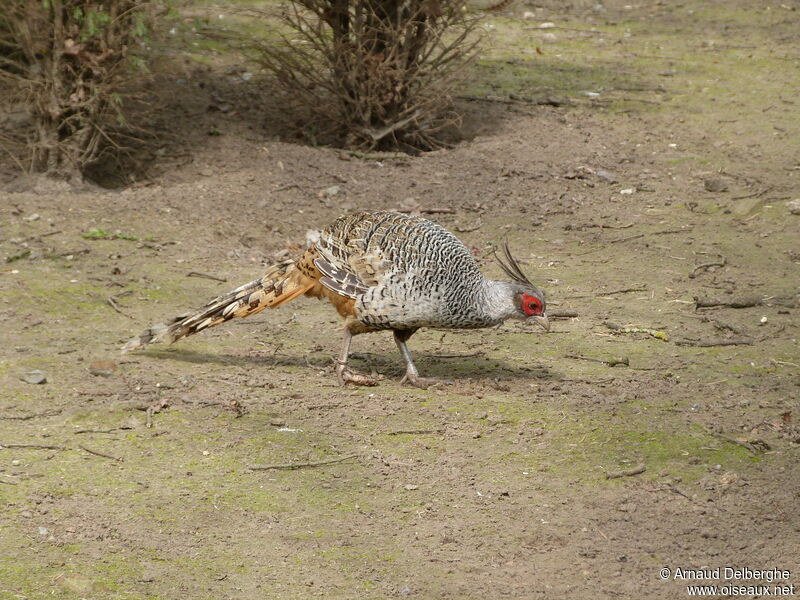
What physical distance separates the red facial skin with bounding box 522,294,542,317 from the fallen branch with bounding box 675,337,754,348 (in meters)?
1.15

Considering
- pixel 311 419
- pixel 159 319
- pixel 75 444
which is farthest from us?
pixel 159 319

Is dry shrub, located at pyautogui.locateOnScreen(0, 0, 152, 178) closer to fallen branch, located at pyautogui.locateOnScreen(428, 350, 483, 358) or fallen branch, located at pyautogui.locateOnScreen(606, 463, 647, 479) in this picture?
fallen branch, located at pyautogui.locateOnScreen(428, 350, 483, 358)

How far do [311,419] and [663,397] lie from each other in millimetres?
1889

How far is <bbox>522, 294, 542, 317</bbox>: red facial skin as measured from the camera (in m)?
5.45

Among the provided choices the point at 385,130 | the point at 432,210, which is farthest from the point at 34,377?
the point at 385,130

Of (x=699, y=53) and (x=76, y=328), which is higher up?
(x=699, y=53)

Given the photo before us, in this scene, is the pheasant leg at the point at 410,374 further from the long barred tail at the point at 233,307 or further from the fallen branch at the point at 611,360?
the fallen branch at the point at 611,360

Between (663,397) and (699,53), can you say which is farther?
(699,53)

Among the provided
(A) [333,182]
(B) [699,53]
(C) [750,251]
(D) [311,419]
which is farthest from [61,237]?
(B) [699,53]

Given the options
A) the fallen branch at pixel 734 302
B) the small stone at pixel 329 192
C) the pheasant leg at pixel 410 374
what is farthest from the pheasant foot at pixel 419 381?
the small stone at pixel 329 192

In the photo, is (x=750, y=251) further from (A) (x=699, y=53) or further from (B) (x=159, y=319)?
(A) (x=699, y=53)

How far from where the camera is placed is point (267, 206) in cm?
812

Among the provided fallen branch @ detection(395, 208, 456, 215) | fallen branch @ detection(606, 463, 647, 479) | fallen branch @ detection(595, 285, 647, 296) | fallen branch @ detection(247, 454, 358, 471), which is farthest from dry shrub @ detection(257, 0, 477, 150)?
fallen branch @ detection(606, 463, 647, 479)

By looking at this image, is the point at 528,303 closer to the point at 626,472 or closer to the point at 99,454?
the point at 626,472
